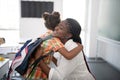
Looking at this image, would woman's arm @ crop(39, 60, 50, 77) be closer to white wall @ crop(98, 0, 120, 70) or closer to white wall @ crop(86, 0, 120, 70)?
white wall @ crop(98, 0, 120, 70)

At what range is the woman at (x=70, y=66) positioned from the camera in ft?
3.92

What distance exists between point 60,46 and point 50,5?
5023 mm

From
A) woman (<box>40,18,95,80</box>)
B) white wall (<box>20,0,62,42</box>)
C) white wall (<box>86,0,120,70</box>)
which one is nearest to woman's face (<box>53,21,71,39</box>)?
woman (<box>40,18,95,80</box>)

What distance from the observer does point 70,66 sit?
1.21 metres

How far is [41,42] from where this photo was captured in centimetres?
125

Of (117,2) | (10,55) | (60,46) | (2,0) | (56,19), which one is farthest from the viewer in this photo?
(2,0)

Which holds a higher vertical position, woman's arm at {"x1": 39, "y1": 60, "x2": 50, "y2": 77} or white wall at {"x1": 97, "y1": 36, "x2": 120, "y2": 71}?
woman's arm at {"x1": 39, "y1": 60, "x2": 50, "y2": 77}

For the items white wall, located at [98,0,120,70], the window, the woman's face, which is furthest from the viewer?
the window

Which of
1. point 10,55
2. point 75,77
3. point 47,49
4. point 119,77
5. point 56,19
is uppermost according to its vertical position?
point 56,19

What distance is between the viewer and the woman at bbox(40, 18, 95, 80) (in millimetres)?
1196

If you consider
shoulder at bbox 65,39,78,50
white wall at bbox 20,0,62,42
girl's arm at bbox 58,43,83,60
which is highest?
shoulder at bbox 65,39,78,50

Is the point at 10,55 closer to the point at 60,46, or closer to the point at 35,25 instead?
the point at 60,46

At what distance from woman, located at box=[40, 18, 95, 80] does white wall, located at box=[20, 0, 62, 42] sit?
4.84 metres

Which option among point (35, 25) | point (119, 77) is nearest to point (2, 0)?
point (35, 25)
